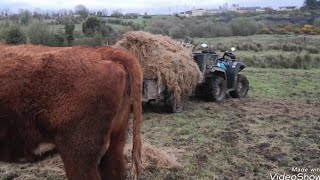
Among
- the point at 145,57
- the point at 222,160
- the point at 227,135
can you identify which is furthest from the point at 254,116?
the point at 222,160

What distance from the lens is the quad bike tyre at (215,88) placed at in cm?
1249

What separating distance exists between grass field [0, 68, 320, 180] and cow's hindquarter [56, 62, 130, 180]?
2.46 meters

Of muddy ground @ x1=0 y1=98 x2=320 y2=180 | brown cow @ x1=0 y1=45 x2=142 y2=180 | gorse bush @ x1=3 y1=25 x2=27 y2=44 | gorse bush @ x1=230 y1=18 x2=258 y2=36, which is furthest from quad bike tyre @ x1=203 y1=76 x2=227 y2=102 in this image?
gorse bush @ x1=230 y1=18 x2=258 y2=36

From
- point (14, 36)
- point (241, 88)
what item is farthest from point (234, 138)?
point (14, 36)

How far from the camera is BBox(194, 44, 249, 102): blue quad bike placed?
12.5m

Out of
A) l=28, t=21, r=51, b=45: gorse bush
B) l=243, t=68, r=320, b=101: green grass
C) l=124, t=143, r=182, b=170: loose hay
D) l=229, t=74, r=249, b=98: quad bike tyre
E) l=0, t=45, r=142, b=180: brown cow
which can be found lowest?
l=243, t=68, r=320, b=101: green grass

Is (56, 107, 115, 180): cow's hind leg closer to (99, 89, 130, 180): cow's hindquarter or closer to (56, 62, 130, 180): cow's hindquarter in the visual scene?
(56, 62, 130, 180): cow's hindquarter

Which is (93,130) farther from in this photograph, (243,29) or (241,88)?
(243,29)

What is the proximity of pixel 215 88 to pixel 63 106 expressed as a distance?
30.1ft

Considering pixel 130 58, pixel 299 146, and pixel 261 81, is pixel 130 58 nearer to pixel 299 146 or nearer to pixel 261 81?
pixel 299 146

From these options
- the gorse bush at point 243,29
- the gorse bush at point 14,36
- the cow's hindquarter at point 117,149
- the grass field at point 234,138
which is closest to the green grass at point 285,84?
the grass field at point 234,138

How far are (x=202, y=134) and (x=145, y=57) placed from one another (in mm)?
2718

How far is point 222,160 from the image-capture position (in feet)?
22.9

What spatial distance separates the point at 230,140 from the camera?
8.22 meters
